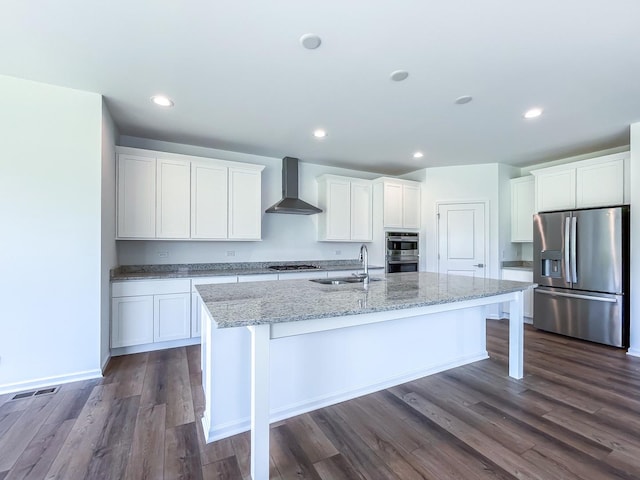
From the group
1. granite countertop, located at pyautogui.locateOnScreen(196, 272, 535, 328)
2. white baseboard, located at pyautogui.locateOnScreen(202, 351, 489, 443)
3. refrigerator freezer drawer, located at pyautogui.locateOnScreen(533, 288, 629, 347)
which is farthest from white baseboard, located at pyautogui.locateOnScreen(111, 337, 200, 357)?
refrigerator freezer drawer, located at pyautogui.locateOnScreen(533, 288, 629, 347)

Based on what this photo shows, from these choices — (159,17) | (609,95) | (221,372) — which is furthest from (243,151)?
(609,95)

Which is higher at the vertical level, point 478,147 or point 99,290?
point 478,147

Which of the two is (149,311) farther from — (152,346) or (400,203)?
(400,203)

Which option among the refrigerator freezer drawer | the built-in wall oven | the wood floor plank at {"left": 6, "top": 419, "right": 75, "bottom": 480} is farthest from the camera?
the built-in wall oven

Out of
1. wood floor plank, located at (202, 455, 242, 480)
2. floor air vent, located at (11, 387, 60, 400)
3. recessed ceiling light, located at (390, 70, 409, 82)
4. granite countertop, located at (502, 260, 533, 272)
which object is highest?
recessed ceiling light, located at (390, 70, 409, 82)

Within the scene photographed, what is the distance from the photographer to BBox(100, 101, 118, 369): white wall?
2788mm

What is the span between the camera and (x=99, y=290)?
2.70m

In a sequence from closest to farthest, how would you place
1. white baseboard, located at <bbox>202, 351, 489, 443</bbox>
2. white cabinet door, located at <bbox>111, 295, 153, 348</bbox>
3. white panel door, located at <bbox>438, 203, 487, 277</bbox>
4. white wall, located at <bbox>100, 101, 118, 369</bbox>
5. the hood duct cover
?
white baseboard, located at <bbox>202, 351, 489, 443</bbox>, white wall, located at <bbox>100, 101, 118, 369</bbox>, white cabinet door, located at <bbox>111, 295, 153, 348</bbox>, the hood duct cover, white panel door, located at <bbox>438, 203, 487, 277</bbox>

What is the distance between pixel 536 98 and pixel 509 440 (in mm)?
2826

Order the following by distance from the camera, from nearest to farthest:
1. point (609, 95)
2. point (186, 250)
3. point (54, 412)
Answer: point (54, 412) → point (609, 95) → point (186, 250)

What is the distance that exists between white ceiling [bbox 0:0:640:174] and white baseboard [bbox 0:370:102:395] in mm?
2528

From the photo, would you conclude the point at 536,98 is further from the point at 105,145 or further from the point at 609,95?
the point at 105,145

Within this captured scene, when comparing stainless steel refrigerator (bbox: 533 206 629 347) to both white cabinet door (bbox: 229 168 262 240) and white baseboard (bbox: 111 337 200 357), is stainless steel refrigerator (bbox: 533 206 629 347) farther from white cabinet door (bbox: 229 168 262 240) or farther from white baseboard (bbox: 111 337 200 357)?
white baseboard (bbox: 111 337 200 357)

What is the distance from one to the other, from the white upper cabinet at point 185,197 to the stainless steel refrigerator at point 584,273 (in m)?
4.09
